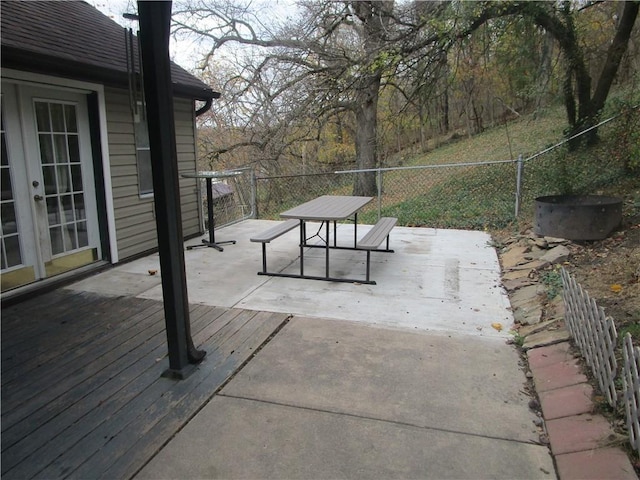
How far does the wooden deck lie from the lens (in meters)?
2.19

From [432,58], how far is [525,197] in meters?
3.29

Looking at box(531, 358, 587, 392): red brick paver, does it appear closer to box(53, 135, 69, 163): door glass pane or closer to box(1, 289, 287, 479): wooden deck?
box(1, 289, 287, 479): wooden deck

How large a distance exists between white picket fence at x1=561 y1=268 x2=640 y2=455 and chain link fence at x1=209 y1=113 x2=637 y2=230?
13.3 feet

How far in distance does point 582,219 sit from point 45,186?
607cm

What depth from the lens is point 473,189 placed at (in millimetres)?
9977

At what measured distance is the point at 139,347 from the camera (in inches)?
130

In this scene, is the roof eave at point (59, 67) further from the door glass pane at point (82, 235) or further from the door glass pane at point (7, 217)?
the door glass pane at point (82, 235)

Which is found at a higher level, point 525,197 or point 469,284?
point 525,197

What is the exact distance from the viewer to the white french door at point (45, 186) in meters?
4.32

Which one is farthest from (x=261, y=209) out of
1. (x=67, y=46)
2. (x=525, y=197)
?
(x=67, y=46)

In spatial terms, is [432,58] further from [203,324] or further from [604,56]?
[203,324]

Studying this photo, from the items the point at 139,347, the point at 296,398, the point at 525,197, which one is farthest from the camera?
the point at 525,197

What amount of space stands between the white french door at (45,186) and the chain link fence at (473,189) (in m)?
3.66

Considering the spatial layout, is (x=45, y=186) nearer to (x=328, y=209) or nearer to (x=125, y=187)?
(x=125, y=187)
